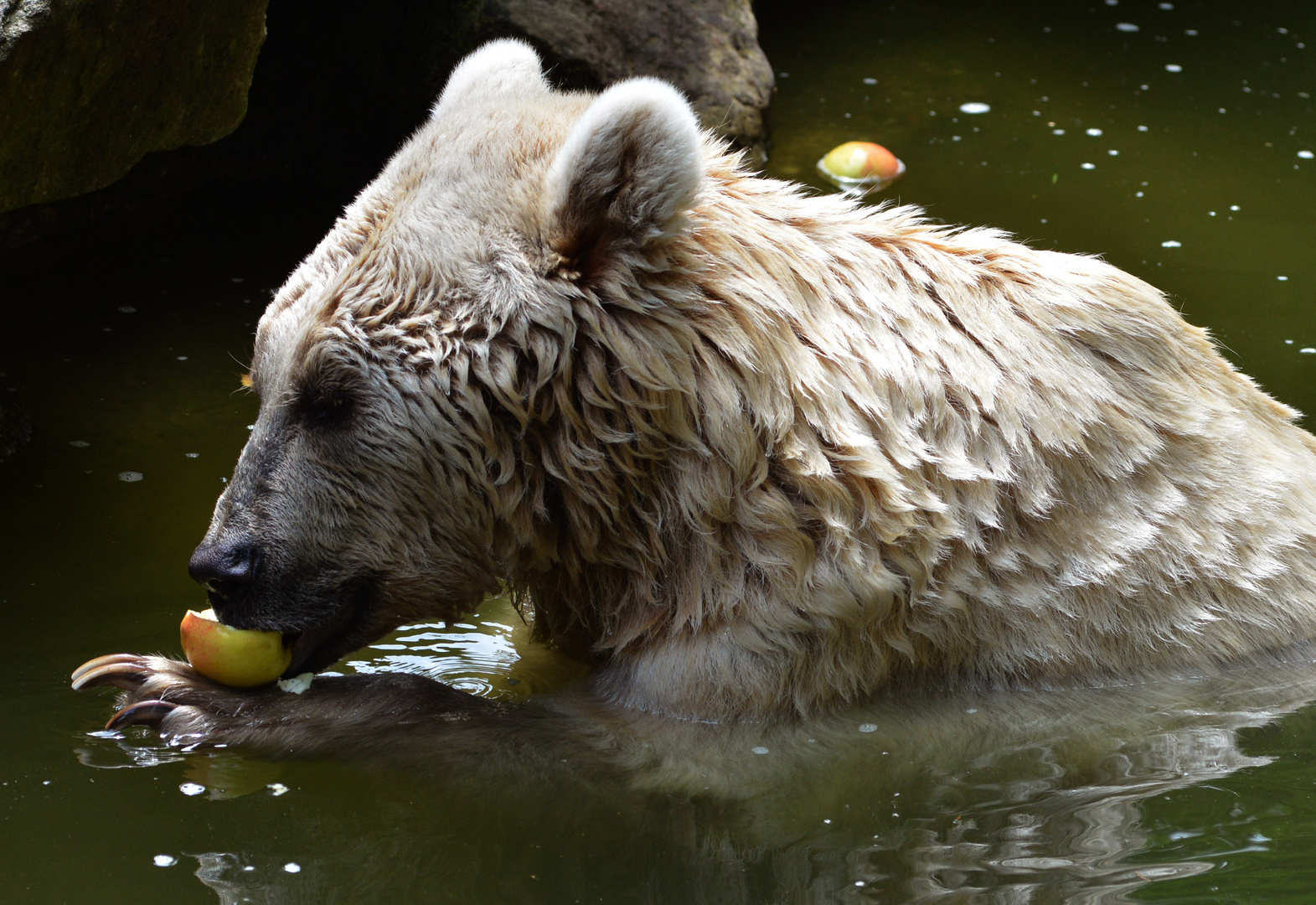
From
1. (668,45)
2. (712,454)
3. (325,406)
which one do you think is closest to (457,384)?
(325,406)

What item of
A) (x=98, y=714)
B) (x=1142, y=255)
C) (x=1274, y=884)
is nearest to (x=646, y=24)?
(x=1142, y=255)

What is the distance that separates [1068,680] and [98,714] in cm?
284

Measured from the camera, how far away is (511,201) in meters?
3.28

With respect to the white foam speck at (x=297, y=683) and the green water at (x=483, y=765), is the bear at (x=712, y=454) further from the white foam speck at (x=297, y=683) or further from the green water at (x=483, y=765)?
the green water at (x=483, y=765)

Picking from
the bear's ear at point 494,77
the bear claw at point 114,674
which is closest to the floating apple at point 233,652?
the bear claw at point 114,674

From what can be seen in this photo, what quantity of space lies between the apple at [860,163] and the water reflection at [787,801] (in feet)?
15.6

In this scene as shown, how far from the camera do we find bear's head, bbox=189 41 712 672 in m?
3.24

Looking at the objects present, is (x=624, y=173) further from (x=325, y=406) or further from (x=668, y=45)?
(x=668, y=45)

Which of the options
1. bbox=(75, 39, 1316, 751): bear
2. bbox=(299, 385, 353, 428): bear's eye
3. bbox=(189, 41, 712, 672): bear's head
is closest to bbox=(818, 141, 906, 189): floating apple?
bbox=(75, 39, 1316, 751): bear

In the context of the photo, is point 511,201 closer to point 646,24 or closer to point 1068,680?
point 1068,680

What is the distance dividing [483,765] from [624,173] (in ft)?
5.24

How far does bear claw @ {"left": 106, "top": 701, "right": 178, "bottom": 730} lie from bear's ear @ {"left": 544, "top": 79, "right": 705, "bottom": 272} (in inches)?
65.7

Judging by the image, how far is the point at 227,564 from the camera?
3.36m

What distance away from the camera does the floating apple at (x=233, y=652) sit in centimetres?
354
